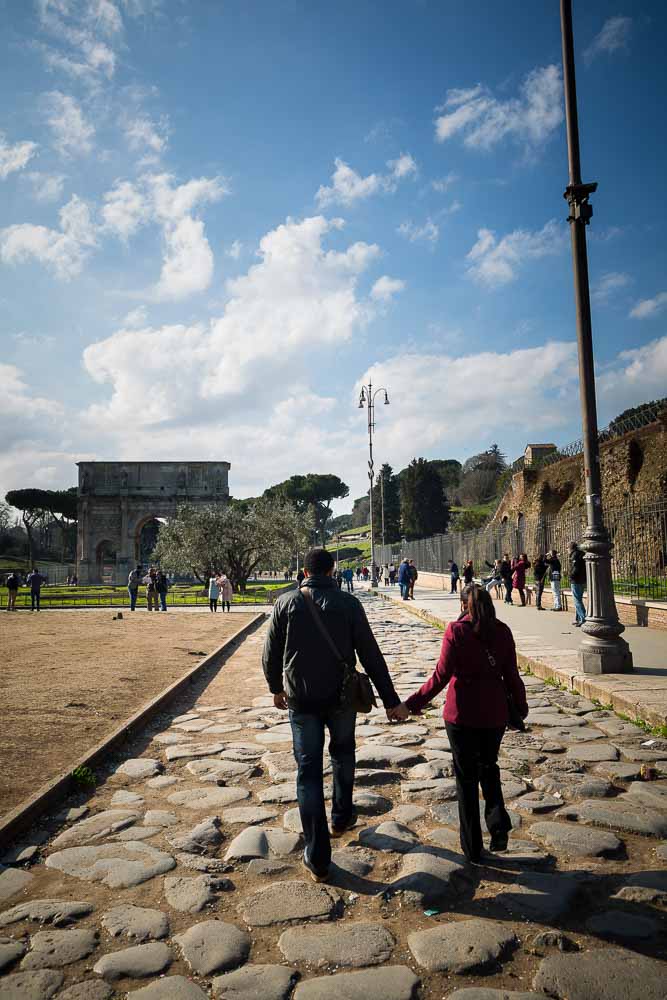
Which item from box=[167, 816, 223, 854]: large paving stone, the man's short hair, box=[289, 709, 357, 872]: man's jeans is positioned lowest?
box=[167, 816, 223, 854]: large paving stone

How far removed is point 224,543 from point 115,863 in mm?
30194

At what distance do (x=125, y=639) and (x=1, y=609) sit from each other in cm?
1474

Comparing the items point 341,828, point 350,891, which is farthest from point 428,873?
point 341,828

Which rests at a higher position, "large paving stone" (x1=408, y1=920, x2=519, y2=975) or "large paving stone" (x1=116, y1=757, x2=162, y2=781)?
"large paving stone" (x1=408, y1=920, x2=519, y2=975)

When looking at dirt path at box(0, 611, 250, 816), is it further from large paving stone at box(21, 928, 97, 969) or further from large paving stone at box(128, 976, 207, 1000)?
large paving stone at box(128, 976, 207, 1000)

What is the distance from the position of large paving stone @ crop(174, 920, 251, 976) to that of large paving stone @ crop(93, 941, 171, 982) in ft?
0.25

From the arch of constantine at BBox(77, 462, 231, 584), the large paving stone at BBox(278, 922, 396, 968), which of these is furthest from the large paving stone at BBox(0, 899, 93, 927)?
the arch of constantine at BBox(77, 462, 231, 584)

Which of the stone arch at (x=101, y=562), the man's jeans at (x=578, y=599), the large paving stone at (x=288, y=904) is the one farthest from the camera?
the stone arch at (x=101, y=562)

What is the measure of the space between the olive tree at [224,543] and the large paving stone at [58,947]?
30.6m

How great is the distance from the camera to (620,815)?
11.6 feet

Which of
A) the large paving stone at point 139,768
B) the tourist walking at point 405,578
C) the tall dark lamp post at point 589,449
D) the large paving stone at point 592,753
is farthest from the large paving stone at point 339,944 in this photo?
the tourist walking at point 405,578

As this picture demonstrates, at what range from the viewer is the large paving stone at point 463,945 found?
2.27 metres

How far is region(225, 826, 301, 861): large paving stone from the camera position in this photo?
3227mm

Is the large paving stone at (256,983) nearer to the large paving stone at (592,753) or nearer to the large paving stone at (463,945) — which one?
the large paving stone at (463,945)
